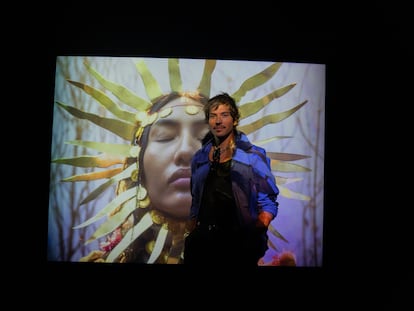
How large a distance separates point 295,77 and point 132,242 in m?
1.69

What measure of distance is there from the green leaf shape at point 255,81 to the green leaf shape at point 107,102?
0.78 metres

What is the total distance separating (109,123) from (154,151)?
0.38 meters

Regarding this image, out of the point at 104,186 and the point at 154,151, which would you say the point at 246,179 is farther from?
the point at 104,186

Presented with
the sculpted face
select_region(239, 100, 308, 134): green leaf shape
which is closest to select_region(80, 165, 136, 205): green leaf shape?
the sculpted face

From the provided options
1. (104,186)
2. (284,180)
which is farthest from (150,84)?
(284,180)

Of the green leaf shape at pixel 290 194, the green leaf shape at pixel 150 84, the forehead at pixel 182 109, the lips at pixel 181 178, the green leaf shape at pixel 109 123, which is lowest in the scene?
the green leaf shape at pixel 290 194

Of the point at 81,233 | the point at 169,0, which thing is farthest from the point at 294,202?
the point at 169,0

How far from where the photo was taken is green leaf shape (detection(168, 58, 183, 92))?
3465 millimetres

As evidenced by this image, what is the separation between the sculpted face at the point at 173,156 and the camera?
3.45m

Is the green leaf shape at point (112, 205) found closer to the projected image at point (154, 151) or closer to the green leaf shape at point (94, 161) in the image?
the projected image at point (154, 151)

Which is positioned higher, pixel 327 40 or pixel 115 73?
pixel 327 40

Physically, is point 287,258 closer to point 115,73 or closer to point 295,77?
point 295,77

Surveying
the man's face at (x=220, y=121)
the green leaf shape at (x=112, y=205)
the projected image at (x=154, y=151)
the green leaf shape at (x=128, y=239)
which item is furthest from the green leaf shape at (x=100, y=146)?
the man's face at (x=220, y=121)

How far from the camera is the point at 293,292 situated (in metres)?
3.54
